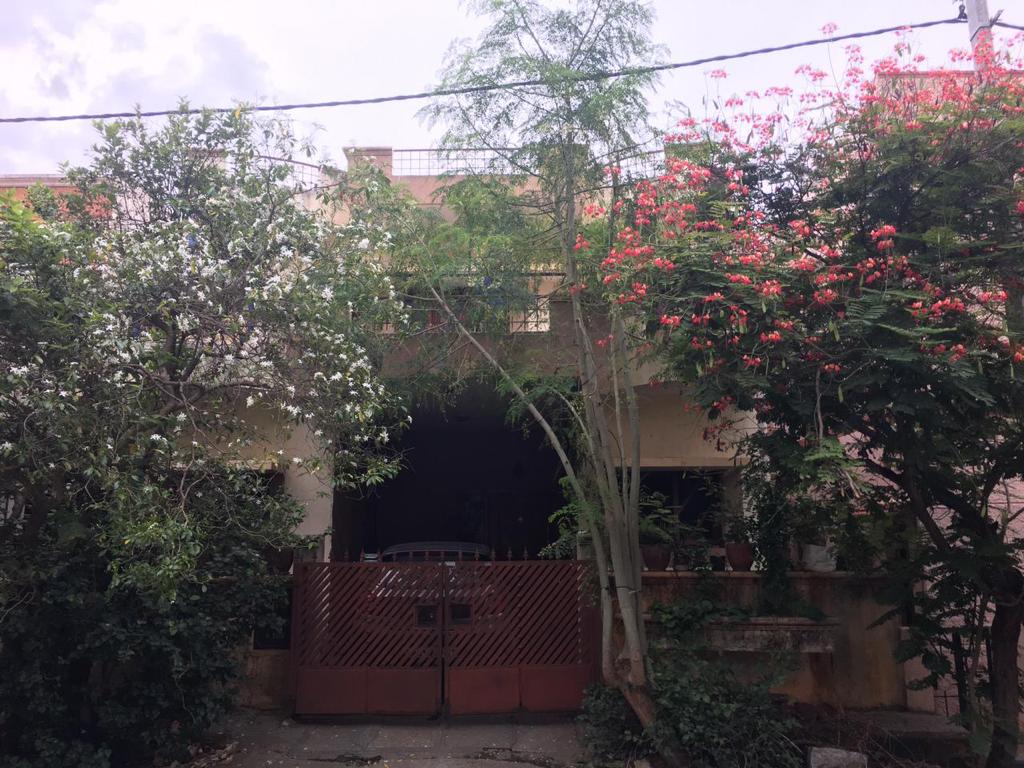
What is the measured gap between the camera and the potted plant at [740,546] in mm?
7953

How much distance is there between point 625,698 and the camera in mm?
6840

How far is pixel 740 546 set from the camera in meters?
7.97

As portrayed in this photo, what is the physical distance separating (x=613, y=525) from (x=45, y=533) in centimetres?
443

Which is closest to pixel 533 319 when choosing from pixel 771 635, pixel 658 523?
pixel 658 523

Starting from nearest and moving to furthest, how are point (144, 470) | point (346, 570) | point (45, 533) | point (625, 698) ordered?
point (144, 470) → point (45, 533) → point (625, 698) → point (346, 570)

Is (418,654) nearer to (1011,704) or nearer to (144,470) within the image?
(144,470)

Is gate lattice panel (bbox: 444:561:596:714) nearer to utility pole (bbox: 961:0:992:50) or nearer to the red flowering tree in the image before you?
the red flowering tree

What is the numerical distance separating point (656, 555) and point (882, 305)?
341 centimetres

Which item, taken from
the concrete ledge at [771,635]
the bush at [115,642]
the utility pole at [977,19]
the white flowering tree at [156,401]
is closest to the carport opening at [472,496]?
the concrete ledge at [771,635]

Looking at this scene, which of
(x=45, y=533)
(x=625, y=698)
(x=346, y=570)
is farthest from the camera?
(x=346, y=570)

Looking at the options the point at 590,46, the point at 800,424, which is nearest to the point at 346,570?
the point at 800,424

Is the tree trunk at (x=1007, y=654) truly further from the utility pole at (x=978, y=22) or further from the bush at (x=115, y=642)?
the bush at (x=115, y=642)

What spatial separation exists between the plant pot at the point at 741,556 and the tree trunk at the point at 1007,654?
2.06 metres

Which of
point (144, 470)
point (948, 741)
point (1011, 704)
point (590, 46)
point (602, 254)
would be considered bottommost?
point (948, 741)
